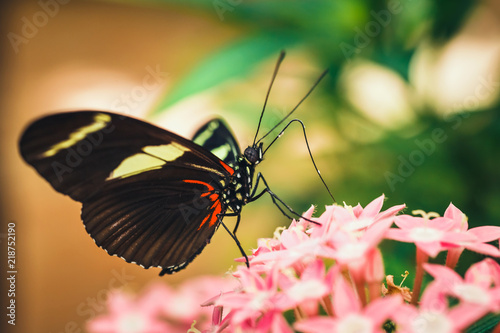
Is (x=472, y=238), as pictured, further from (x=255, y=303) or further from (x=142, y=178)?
(x=142, y=178)

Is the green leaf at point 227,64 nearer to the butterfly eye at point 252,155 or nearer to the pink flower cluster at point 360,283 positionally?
the butterfly eye at point 252,155

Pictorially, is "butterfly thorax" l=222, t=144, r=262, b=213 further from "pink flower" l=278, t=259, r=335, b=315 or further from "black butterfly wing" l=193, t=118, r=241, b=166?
"pink flower" l=278, t=259, r=335, b=315

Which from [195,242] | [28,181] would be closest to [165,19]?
[28,181]

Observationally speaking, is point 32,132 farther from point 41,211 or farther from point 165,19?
point 165,19

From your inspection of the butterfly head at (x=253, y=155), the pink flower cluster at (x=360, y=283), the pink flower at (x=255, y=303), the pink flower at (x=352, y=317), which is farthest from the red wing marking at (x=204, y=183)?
the pink flower at (x=352, y=317)

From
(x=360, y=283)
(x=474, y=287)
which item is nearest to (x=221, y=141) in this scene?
(x=360, y=283)

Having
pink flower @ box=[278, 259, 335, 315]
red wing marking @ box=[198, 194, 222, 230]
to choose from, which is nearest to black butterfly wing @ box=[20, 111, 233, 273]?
red wing marking @ box=[198, 194, 222, 230]
